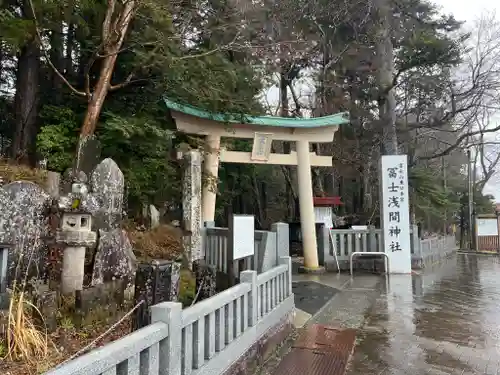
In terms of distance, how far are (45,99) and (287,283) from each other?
8.08 metres

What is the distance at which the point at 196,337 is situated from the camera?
300 centimetres

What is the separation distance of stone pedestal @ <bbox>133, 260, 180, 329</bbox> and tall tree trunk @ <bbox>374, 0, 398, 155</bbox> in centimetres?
1276

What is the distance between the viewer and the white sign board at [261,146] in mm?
11500

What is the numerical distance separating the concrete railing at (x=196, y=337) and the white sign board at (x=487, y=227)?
1971 centimetres

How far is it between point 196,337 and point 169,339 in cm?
50

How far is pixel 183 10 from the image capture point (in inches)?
367

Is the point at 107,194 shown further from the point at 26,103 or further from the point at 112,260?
the point at 26,103

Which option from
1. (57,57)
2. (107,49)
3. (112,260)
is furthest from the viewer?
(57,57)

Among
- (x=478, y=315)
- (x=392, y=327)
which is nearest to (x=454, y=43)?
(x=478, y=315)

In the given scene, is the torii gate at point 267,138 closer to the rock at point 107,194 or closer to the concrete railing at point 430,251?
the concrete railing at point 430,251

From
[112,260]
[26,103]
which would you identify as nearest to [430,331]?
[112,260]

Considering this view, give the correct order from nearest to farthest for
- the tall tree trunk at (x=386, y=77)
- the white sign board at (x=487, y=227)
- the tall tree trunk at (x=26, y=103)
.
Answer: the tall tree trunk at (x=26, y=103)
the tall tree trunk at (x=386, y=77)
the white sign board at (x=487, y=227)

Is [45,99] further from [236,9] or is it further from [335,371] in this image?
[335,371]

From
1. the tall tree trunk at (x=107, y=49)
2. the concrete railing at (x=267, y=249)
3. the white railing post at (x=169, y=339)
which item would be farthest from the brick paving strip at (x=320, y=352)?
the tall tree trunk at (x=107, y=49)
